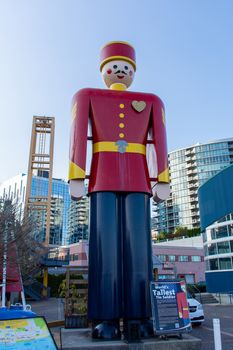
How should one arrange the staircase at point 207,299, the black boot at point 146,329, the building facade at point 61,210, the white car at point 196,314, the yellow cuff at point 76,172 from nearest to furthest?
the black boot at point 146,329, the yellow cuff at point 76,172, the white car at point 196,314, the staircase at point 207,299, the building facade at point 61,210

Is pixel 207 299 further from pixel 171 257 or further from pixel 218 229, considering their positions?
pixel 171 257

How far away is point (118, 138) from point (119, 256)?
2.39 metres

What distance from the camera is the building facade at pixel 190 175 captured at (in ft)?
281

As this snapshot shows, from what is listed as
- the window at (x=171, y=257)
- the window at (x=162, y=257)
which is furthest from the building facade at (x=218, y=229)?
the window at (x=171, y=257)

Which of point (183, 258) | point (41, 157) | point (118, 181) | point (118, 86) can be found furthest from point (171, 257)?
point (118, 181)

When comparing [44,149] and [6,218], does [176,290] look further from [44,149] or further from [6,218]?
[44,149]

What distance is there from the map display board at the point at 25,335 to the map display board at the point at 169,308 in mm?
2210

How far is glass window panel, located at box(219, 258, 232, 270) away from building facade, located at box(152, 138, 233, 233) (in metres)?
61.2

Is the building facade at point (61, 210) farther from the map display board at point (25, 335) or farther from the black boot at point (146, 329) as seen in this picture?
the map display board at point (25, 335)

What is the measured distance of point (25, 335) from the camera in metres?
4.34

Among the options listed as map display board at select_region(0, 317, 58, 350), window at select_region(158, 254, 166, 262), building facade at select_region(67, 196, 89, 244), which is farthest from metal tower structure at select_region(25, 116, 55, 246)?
building facade at select_region(67, 196, 89, 244)

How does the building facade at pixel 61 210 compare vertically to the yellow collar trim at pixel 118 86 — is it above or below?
above

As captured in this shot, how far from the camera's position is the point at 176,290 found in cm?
638

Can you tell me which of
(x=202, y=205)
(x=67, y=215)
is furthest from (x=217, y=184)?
(x=67, y=215)
